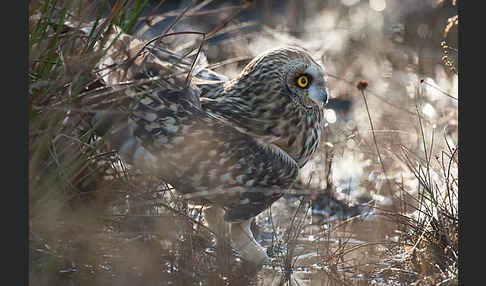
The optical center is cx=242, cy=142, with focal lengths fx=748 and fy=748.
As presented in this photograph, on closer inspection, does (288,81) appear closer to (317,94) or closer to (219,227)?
(317,94)

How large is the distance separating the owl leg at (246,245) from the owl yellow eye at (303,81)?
884mm

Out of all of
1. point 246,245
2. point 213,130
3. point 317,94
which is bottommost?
point 246,245

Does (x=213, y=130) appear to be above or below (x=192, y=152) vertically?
above

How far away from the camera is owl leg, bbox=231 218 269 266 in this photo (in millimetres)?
4445

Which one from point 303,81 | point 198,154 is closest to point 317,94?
point 303,81

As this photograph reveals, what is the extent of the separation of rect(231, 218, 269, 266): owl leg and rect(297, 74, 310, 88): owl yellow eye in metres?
0.88

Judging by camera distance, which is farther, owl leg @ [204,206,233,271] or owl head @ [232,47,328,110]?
owl head @ [232,47,328,110]

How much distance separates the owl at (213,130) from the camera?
4062 millimetres

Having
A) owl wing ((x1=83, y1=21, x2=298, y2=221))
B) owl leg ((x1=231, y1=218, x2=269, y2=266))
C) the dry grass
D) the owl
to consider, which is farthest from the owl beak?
owl leg ((x1=231, y1=218, x2=269, y2=266))

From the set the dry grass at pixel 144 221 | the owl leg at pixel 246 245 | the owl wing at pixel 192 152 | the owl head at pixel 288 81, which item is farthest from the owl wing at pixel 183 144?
the owl head at pixel 288 81

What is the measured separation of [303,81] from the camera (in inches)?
180

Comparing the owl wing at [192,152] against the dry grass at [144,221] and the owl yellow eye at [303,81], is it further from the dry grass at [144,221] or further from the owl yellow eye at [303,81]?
the owl yellow eye at [303,81]

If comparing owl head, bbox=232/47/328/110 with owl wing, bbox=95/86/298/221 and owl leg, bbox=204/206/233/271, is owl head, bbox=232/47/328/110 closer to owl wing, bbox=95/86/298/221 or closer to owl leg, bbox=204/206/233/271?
owl wing, bbox=95/86/298/221

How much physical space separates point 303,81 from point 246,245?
1.05 metres
